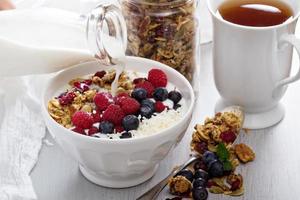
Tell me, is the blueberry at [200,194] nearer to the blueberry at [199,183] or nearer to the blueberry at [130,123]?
the blueberry at [199,183]

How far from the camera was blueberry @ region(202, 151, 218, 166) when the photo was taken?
973 mm

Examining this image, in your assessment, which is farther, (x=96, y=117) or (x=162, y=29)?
(x=162, y=29)

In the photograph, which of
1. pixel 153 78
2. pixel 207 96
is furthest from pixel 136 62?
pixel 207 96

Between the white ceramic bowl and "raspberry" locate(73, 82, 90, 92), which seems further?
"raspberry" locate(73, 82, 90, 92)

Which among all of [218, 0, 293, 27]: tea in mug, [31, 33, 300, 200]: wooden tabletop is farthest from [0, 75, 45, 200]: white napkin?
[218, 0, 293, 27]: tea in mug

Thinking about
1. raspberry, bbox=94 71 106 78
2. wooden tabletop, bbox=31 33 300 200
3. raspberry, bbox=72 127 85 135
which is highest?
raspberry, bbox=94 71 106 78

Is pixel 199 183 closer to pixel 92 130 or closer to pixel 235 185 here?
pixel 235 185

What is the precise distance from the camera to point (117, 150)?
0.88 meters

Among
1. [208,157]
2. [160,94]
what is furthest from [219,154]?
[160,94]

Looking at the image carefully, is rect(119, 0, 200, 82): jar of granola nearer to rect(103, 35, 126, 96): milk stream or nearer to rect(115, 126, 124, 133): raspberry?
rect(103, 35, 126, 96): milk stream

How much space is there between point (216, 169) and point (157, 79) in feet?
0.51

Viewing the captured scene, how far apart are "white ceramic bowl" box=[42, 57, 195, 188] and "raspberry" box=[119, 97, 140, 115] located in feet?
0.19

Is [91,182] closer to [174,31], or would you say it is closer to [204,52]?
[174,31]

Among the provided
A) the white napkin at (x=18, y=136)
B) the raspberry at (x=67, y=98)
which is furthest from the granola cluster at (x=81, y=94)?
the white napkin at (x=18, y=136)
